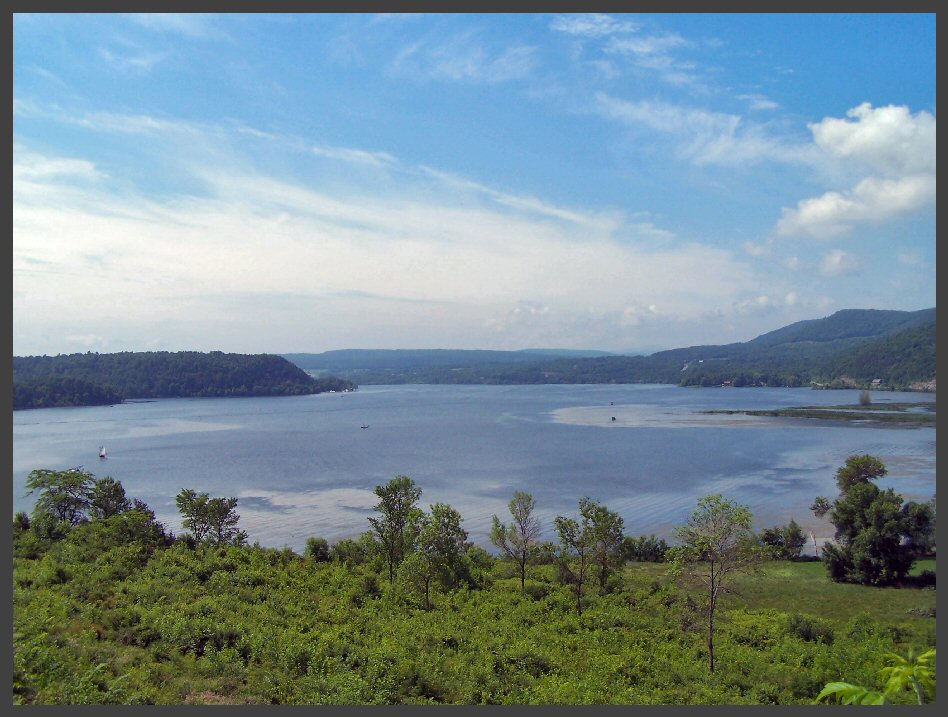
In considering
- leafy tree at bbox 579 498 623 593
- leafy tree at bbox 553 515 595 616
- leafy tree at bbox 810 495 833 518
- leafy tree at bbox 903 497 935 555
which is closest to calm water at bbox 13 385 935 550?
leafy tree at bbox 810 495 833 518

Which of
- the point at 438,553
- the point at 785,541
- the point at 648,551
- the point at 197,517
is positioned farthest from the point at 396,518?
the point at 785,541

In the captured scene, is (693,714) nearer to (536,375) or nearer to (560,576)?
(560,576)

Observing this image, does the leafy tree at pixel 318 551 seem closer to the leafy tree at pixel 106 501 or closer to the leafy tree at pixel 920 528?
the leafy tree at pixel 106 501

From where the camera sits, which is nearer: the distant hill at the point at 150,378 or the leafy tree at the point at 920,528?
the leafy tree at the point at 920,528

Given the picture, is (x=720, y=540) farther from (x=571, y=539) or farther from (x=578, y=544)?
(x=571, y=539)

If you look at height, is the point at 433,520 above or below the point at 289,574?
above

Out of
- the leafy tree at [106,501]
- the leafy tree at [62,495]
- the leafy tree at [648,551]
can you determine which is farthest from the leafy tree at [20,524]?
the leafy tree at [648,551]

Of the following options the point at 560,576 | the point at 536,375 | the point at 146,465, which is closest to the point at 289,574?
the point at 560,576
